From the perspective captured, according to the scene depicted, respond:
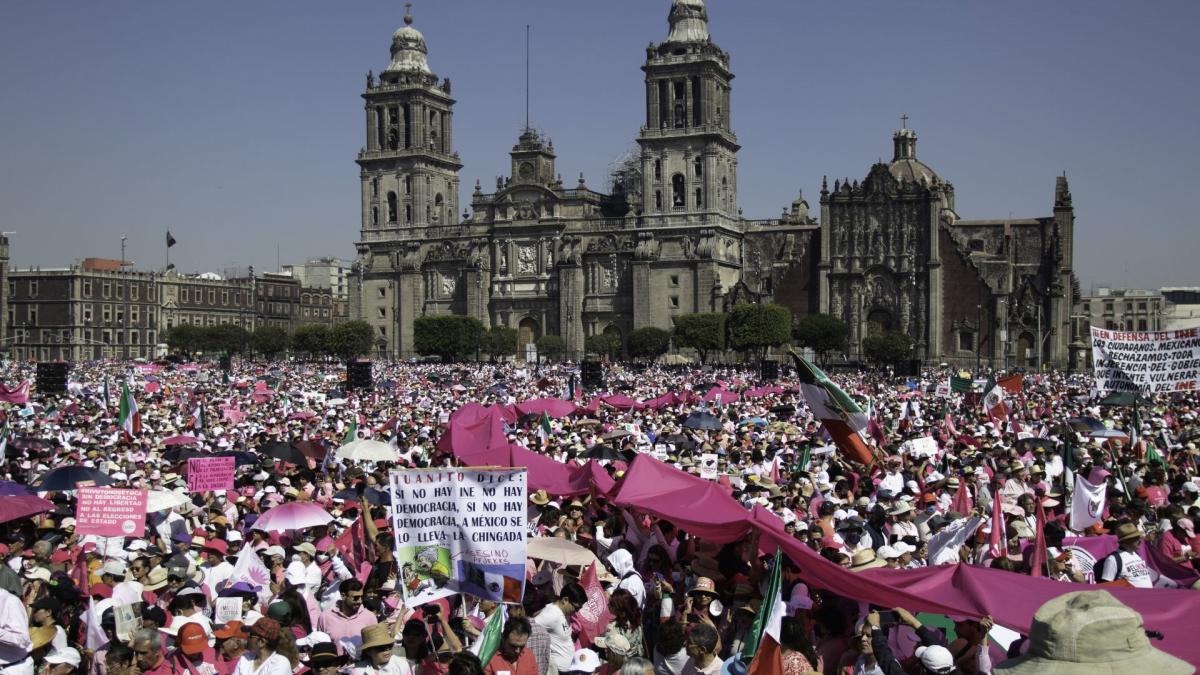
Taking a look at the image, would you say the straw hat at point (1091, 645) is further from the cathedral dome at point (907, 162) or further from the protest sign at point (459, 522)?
the cathedral dome at point (907, 162)

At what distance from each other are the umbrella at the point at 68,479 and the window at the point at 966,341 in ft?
237

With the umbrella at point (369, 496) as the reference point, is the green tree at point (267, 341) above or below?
above

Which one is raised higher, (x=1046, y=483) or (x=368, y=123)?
(x=368, y=123)

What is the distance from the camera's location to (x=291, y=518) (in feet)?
44.2

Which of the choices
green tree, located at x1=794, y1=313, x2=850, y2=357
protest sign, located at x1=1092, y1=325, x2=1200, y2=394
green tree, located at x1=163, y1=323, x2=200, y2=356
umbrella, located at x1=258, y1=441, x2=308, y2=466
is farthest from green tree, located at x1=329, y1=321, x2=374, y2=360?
protest sign, located at x1=1092, y1=325, x2=1200, y2=394

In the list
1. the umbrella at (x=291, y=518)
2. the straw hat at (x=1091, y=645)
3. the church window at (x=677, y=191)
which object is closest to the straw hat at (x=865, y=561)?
the umbrella at (x=291, y=518)

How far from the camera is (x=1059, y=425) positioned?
2522 centimetres

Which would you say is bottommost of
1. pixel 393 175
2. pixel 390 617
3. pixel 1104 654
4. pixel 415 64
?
pixel 390 617

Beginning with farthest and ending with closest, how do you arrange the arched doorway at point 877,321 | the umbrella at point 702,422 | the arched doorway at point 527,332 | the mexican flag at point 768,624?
1. the arched doorway at point 527,332
2. the arched doorway at point 877,321
3. the umbrella at point 702,422
4. the mexican flag at point 768,624

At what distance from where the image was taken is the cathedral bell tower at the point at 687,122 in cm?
9194

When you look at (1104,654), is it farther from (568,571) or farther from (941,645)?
(568,571)

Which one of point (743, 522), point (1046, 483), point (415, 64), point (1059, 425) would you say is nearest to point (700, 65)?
point (415, 64)

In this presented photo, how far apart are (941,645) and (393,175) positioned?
98305 mm

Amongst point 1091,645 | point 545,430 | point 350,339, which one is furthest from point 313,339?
point 1091,645
